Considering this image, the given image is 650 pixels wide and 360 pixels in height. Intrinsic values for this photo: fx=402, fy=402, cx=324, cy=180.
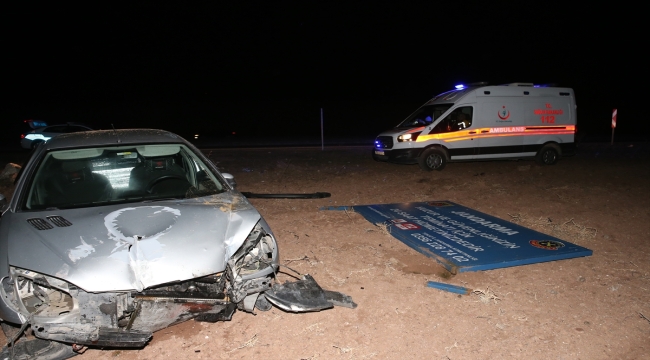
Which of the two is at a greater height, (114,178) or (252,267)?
(114,178)

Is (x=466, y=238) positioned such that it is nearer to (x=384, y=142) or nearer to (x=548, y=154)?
(x=384, y=142)

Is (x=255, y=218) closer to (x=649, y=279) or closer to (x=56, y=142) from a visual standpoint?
(x=56, y=142)

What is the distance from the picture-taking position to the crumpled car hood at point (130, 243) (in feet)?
9.43

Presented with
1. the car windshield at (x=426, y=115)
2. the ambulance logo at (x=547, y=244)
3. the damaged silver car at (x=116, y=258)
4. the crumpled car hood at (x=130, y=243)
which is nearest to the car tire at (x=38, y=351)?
the damaged silver car at (x=116, y=258)

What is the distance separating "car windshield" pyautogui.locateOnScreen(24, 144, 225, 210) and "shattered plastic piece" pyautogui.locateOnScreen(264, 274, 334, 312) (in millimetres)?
1320

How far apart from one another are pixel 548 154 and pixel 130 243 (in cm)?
1214

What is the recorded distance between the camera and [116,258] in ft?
9.73

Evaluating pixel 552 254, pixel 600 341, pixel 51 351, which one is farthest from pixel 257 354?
pixel 552 254

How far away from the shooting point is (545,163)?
12078 millimetres

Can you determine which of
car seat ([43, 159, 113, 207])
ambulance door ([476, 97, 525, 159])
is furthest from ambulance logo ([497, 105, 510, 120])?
car seat ([43, 159, 113, 207])

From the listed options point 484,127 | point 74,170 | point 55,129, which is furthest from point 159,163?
point 55,129

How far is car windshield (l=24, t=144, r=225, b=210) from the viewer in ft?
12.9

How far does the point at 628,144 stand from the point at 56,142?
2169 centimetres

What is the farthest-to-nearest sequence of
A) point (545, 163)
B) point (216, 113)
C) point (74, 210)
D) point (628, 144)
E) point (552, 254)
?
point (216, 113) < point (628, 144) < point (545, 163) < point (552, 254) < point (74, 210)
